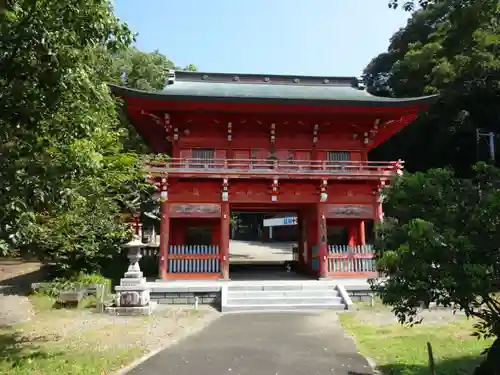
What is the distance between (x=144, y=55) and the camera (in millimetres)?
32219

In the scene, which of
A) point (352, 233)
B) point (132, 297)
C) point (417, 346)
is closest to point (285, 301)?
point (132, 297)

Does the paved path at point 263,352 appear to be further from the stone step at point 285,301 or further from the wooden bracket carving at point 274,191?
the wooden bracket carving at point 274,191

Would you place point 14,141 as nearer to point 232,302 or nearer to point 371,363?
point 371,363

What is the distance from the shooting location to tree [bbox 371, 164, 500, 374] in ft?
16.2

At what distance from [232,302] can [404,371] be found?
7.75 metres

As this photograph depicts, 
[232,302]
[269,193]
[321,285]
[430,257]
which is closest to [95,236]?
[232,302]

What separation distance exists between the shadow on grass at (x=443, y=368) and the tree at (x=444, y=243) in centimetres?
133

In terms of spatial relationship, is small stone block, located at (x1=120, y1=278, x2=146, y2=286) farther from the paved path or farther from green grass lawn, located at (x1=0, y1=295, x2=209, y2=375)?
the paved path

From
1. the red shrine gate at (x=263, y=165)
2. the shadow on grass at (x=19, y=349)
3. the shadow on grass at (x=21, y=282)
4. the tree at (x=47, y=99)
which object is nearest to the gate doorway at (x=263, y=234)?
the red shrine gate at (x=263, y=165)

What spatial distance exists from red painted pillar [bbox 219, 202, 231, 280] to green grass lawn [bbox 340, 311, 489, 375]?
6.13 meters

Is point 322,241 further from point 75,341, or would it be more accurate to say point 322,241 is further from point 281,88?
point 75,341

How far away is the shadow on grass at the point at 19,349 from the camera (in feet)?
23.9

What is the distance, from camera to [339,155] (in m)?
19.3

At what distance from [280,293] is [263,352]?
6362 mm
